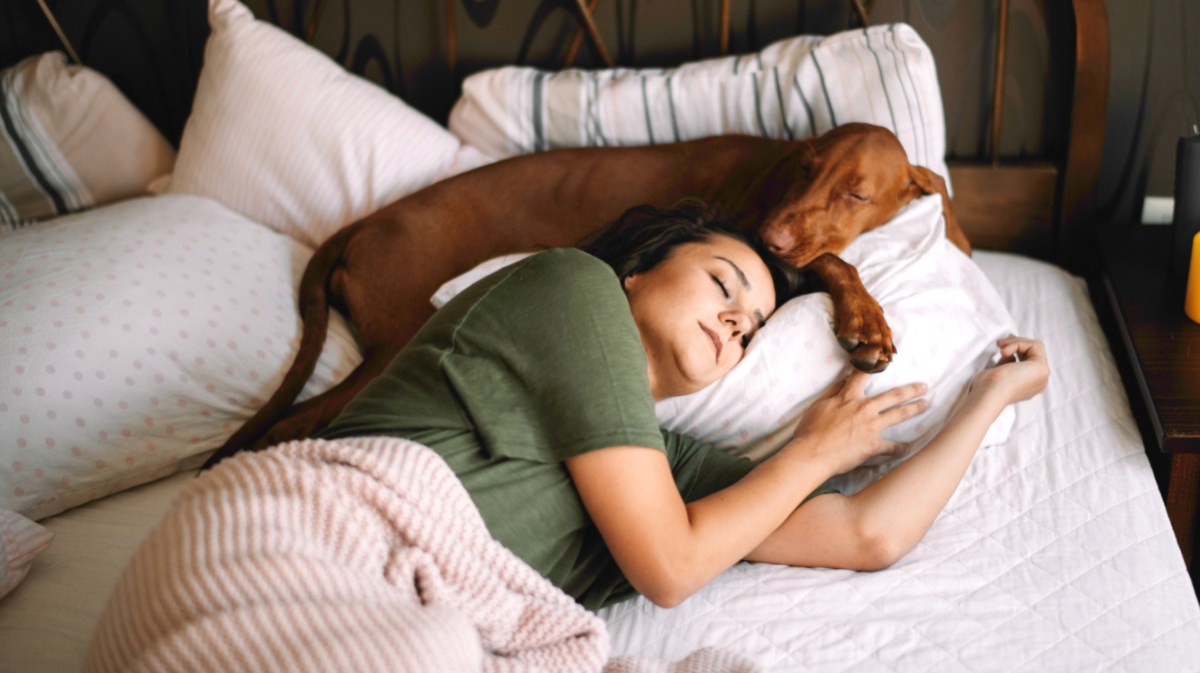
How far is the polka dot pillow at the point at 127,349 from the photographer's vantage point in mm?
1655

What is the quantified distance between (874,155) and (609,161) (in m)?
0.61

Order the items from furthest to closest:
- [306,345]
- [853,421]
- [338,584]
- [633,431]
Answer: [306,345]
[853,421]
[633,431]
[338,584]

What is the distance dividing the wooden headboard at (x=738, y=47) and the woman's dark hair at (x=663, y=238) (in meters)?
0.82

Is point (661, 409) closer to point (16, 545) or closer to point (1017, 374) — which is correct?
point (1017, 374)

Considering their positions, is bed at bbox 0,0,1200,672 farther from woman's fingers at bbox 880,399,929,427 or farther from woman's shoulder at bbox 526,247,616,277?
woman's shoulder at bbox 526,247,616,277

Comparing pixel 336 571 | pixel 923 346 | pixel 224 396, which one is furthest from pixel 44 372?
pixel 923 346

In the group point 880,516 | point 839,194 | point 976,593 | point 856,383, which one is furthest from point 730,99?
point 976,593

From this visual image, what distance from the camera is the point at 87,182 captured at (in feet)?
8.40

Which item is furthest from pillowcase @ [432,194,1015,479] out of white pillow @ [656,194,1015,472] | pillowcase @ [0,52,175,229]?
pillowcase @ [0,52,175,229]

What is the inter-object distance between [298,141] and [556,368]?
1.47m

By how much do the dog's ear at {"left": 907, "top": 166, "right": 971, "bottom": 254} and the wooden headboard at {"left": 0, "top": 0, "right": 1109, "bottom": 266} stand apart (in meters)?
0.30

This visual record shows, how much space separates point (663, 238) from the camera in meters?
1.47

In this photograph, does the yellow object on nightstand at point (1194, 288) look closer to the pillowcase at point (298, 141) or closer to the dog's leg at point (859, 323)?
the dog's leg at point (859, 323)

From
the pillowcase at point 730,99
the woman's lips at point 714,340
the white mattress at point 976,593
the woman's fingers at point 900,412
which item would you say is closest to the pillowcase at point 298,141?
the pillowcase at point 730,99
